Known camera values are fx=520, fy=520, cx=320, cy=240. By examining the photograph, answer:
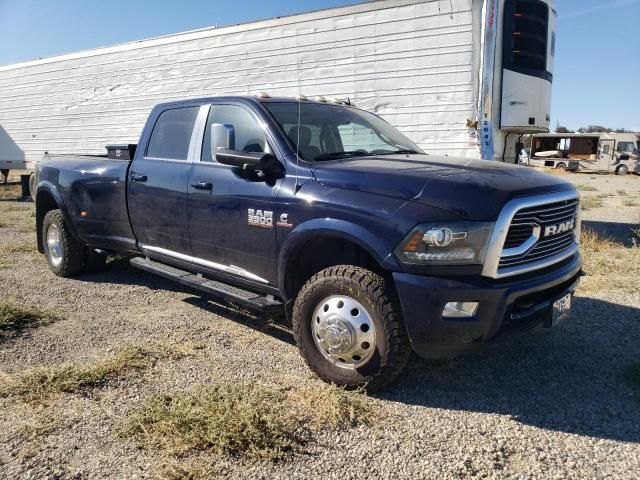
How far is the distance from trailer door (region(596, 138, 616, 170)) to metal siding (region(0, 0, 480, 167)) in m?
31.1

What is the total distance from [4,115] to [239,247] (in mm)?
15855

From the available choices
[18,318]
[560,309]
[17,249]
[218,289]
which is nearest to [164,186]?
[218,289]

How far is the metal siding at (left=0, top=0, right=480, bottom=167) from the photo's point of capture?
7.84 meters

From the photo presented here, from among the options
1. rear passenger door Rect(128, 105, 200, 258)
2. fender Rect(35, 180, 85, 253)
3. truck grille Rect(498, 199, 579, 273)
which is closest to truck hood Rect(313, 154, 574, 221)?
truck grille Rect(498, 199, 579, 273)

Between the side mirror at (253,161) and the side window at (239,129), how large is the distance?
0.22 metres

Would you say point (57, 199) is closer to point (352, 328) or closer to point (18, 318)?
point (18, 318)

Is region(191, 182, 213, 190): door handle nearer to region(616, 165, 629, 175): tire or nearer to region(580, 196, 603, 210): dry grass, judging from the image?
region(580, 196, 603, 210): dry grass

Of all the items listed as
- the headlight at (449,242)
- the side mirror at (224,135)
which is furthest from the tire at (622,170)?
the headlight at (449,242)

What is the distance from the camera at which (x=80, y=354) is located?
3873 millimetres

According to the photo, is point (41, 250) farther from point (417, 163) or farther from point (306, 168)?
point (417, 163)

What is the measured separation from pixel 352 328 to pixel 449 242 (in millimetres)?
817

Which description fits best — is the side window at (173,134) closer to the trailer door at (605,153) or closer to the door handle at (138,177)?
the door handle at (138,177)

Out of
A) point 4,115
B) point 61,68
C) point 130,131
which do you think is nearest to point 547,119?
point 130,131

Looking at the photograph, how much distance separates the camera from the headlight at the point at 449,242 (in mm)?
2863
